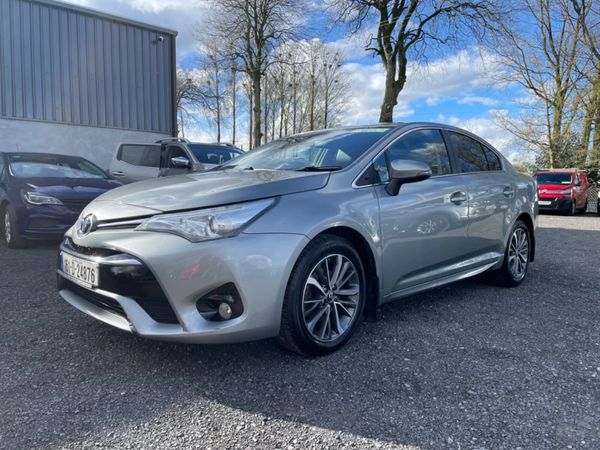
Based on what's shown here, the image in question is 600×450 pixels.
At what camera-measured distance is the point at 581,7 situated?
22.9 m

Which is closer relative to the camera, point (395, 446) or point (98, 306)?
point (395, 446)

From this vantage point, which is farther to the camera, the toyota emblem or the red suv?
the red suv

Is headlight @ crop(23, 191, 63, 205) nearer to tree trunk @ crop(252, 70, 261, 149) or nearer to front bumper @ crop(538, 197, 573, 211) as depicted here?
tree trunk @ crop(252, 70, 261, 149)

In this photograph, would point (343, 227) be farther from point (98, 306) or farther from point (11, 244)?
point (11, 244)

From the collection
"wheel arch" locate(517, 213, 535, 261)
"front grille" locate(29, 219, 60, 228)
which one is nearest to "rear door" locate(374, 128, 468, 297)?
"wheel arch" locate(517, 213, 535, 261)

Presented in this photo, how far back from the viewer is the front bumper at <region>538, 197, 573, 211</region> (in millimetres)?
14680

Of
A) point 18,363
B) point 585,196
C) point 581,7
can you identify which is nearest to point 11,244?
point 18,363

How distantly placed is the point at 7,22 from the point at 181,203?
14.3m

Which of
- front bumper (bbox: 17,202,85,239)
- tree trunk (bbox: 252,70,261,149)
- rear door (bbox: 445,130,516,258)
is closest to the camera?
rear door (bbox: 445,130,516,258)

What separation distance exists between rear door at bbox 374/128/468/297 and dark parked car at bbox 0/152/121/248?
4.47 metres

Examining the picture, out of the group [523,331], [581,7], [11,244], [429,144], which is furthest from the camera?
[581,7]

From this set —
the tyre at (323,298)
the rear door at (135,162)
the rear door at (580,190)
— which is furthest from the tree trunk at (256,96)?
the tyre at (323,298)

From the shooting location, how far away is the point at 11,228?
5961 millimetres

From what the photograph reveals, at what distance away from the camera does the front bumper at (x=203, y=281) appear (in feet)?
7.35
